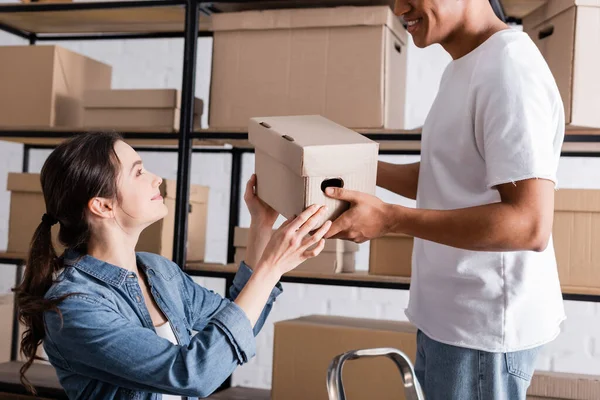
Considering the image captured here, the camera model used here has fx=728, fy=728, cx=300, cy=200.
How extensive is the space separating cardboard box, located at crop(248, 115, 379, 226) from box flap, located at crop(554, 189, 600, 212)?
1.00 m

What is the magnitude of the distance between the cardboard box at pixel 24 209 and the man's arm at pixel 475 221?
1.74 m

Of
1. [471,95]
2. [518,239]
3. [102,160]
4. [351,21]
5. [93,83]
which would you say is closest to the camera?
[518,239]

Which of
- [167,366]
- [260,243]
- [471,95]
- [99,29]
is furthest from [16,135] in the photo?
[471,95]

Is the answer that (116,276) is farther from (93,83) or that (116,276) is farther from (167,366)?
(93,83)

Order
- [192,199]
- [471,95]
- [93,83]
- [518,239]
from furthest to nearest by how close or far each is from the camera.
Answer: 1. [93,83]
2. [192,199]
3. [471,95]
4. [518,239]

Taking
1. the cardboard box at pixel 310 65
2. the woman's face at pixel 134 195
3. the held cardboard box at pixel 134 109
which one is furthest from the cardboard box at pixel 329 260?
the woman's face at pixel 134 195

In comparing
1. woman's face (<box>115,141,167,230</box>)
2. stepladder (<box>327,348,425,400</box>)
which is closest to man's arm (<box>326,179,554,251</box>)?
stepladder (<box>327,348,425,400</box>)

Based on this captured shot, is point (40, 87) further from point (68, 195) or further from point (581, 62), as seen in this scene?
point (581, 62)

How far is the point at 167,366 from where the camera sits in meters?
1.29

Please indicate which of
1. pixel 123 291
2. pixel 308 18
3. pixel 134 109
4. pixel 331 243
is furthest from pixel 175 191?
pixel 123 291

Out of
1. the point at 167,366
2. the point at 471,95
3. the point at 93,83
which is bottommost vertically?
the point at 167,366

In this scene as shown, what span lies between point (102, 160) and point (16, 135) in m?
1.33

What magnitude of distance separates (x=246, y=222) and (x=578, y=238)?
1.41 m

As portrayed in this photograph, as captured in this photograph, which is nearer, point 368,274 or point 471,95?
point 471,95
